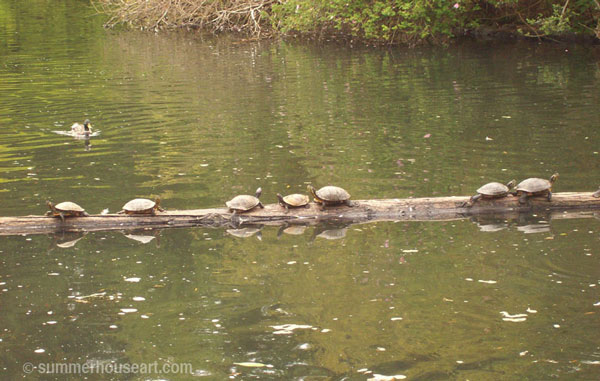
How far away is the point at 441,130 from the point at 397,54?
13.7m

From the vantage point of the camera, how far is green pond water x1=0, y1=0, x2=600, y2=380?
7266 mm

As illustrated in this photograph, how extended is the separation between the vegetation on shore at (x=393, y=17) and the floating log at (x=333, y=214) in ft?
51.8

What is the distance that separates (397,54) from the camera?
2945 centimetres

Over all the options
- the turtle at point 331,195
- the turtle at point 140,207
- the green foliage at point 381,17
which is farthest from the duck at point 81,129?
the green foliage at point 381,17

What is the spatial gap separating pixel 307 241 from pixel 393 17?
71.1 feet

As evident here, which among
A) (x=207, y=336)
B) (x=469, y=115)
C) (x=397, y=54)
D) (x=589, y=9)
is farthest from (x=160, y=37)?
(x=207, y=336)

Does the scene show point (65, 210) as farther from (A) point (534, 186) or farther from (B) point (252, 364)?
(A) point (534, 186)

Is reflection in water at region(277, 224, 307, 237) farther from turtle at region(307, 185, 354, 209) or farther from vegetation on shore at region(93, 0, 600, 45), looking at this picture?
vegetation on shore at region(93, 0, 600, 45)

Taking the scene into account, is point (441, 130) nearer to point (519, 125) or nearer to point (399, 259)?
point (519, 125)

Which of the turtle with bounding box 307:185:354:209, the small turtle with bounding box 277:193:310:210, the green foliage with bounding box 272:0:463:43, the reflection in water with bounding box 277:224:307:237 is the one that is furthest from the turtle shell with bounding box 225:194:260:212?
the green foliage with bounding box 272:0:463:43

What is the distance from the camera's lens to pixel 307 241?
10.1 meters

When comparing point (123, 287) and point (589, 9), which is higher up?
point (589, 9)

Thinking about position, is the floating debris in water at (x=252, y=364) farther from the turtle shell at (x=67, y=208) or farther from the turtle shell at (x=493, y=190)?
the turtle shell at (x=493, y=190)

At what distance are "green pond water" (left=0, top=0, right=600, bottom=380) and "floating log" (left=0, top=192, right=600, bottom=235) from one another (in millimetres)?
152
